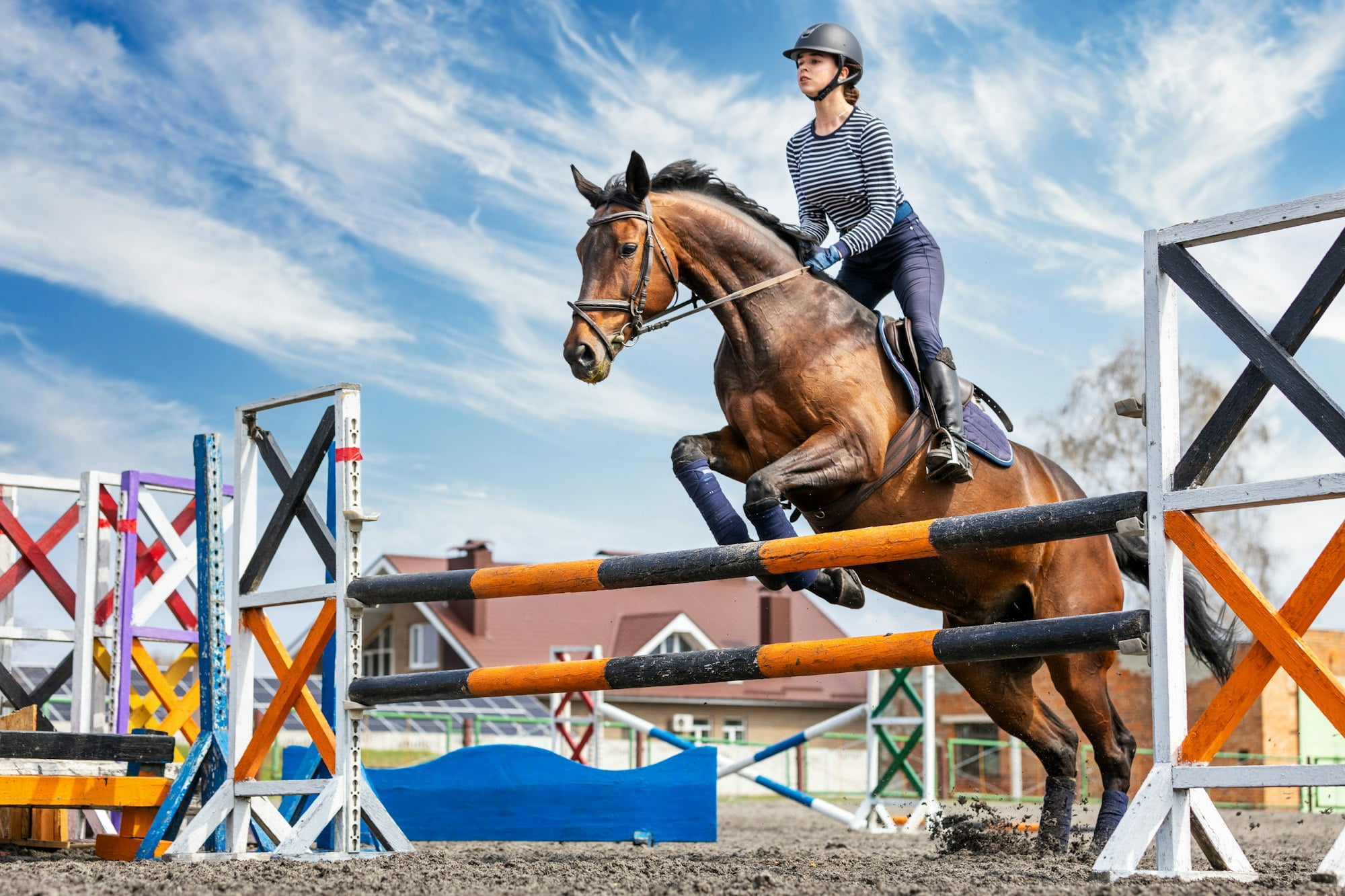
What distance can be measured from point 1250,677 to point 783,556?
1252 millimetres

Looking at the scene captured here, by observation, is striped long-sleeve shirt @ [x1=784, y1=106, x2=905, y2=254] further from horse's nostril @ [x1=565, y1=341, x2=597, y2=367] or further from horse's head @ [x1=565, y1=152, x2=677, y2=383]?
horse's nostril @ [x1=565, y1=341, x2=597, y2=367]

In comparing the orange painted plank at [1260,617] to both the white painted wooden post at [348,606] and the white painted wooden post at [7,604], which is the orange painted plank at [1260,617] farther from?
the white painted wooden post at [7,604]

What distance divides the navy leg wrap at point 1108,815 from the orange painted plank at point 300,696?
2.89m

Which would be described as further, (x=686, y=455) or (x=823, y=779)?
(x=823, y=779)

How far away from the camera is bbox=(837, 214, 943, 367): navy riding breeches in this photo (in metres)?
4.71

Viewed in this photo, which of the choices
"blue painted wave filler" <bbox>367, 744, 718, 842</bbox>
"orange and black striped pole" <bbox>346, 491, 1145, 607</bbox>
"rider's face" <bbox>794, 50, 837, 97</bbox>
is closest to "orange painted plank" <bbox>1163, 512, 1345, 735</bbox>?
"orange and black striped pole" <bbox>346, 491, 1145, 607</bbox>

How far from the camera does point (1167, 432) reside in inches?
131

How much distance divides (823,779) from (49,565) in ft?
75.0

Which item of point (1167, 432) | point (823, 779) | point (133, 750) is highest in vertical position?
point (1167, 432)

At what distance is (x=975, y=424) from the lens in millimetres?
4746

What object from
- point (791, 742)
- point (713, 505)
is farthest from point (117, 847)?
point (791, 742)

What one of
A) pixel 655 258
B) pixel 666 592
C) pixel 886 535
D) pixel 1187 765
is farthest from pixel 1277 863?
pixel 666 592

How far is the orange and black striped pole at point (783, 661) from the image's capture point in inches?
131

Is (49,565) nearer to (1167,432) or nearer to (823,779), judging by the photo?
(1167,432)
